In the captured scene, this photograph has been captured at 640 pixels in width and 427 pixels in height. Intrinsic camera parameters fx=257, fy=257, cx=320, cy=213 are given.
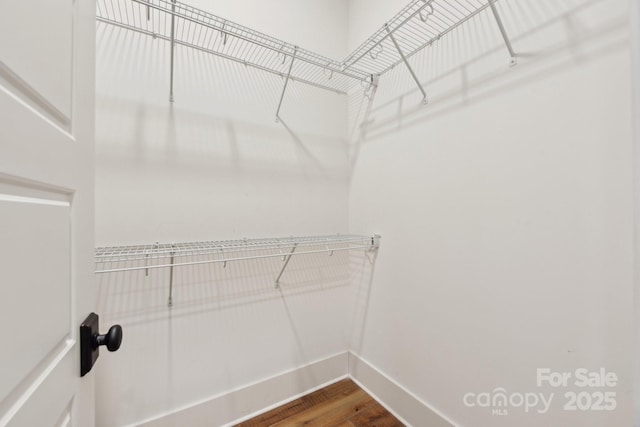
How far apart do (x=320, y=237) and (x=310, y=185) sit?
1.08 feet

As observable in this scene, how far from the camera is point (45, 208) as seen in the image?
362mm

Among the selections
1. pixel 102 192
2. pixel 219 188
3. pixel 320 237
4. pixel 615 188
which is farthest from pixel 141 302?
pixel 615 188

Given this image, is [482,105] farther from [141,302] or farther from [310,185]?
[141,302]

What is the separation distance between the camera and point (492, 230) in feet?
3.26

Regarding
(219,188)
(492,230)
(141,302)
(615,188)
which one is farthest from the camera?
(219,188)

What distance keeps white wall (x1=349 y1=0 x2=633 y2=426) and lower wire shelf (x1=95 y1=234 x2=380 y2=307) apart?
44cm

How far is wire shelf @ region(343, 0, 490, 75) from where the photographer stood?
1.03m

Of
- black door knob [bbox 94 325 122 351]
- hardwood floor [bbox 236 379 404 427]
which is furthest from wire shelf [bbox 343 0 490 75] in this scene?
hardwood floor [bbox 236 379 404 427]

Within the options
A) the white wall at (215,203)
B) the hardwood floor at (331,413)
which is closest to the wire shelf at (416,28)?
the white wall at (215,203)

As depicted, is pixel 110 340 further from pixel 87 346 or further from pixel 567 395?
pixel 567 395

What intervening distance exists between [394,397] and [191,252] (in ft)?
4.20

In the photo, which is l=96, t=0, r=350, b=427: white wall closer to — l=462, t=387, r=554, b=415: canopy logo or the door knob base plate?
the door knob base plate

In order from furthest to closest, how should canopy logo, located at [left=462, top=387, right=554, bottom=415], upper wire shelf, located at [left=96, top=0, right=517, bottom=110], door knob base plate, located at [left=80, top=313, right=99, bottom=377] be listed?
1. upper wire shelf, located at [left=96, top=0, right=517, bottom=110]
2. canopy logo, located at [left=462, top=387, right=554, bottom=415]
3. door knob base plate, located at [left=80, top=313, right=99, bottom=377]

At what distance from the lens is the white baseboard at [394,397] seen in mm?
1197
